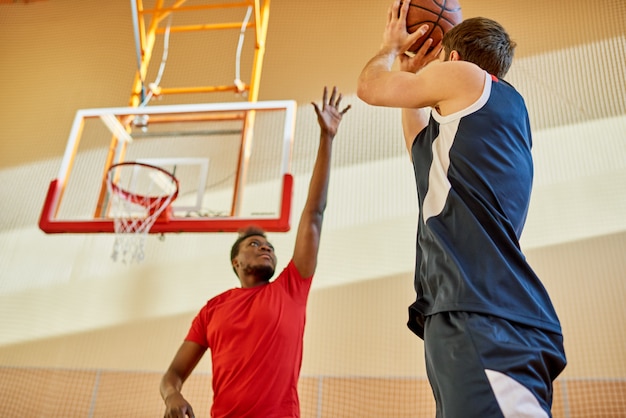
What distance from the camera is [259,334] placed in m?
2.46

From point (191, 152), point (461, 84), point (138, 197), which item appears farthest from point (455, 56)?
point (191, 152)

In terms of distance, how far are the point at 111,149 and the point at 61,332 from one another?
73.9 inches

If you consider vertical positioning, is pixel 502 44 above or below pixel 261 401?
above

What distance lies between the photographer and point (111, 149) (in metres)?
4.54

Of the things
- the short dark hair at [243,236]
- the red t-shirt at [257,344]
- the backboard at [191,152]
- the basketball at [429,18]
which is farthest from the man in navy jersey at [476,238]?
the backboard at [191,152]

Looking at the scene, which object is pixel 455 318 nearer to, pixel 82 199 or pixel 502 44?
pixel 502 44

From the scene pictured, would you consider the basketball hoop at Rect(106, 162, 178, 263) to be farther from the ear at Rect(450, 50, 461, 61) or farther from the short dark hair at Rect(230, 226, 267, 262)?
the ear at Rect(450, 50, 461, 61)

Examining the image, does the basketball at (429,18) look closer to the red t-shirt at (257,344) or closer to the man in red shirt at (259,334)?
the man in red shirt at (259,334)

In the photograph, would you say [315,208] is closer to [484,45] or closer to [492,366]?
[484,45]

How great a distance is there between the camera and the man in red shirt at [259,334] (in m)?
2.31

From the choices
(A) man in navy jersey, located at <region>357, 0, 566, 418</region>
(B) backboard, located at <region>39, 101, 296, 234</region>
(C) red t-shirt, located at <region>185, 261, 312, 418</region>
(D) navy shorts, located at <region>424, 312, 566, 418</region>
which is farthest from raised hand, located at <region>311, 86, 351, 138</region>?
(D) navy shorts, located at <region>424, 312, 566, 418</region>

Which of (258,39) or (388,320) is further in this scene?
(258,39)

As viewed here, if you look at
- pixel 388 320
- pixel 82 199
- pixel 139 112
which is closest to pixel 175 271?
pixel 82 199

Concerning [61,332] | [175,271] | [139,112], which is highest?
[139,112]
